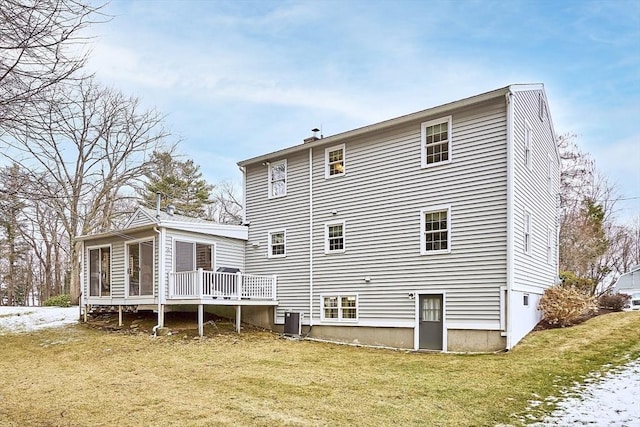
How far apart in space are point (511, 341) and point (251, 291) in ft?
26.0

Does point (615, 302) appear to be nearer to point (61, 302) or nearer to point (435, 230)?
point (435, 230)

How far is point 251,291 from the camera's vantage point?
1523 cm

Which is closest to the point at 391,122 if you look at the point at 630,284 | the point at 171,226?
the point at 171,226

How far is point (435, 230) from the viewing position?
12773 mm

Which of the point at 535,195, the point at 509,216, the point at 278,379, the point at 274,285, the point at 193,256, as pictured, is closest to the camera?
the point at 278,379

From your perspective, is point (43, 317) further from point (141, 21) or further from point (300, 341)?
point (141, 21)

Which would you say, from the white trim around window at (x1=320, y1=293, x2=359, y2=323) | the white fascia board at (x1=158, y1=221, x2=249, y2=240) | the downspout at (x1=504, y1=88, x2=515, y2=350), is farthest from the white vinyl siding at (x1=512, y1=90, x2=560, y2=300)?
the white fascia board at (x1=158, y1=221, x2=249, y2=240)

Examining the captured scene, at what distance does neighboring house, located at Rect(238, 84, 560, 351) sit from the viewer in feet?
38.6

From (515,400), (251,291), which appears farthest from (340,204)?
(515,400)

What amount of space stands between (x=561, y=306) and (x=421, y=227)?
4.62m

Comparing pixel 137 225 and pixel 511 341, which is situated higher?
pixel 137 225

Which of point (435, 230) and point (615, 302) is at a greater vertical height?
point (435, 230)

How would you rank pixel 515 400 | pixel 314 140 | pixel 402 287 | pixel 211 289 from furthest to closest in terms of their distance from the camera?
pixel 314 140 < pixel 211 289 < pixel 402 287 < pixel 515 400

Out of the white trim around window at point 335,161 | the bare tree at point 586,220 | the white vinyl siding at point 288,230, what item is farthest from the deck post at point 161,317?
the bare tree at point 586,220
